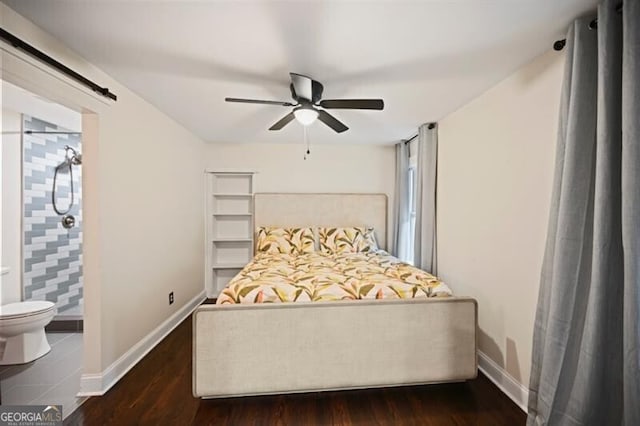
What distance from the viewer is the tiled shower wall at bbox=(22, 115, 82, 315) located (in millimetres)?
2758

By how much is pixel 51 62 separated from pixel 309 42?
140 centimetres

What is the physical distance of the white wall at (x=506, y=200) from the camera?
1.67 metres

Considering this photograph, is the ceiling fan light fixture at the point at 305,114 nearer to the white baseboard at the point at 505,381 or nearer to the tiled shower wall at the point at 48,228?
the white baseboard at the point at 505,381

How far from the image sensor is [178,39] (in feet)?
5.08

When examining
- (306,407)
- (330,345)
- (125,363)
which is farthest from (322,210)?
(125,363)

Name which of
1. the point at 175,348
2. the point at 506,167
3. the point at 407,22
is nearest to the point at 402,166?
the point at 506,167

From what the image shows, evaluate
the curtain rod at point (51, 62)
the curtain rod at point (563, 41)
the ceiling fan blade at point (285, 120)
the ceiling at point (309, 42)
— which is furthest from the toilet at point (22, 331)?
the curtain rod at point (563, 41)

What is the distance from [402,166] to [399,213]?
2.10ft

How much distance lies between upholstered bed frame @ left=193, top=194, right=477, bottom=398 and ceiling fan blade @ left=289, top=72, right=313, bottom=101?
4.62 feet

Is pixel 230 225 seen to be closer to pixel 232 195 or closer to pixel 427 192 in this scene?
pixel 232 195

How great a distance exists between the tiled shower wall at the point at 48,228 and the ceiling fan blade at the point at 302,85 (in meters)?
2.96

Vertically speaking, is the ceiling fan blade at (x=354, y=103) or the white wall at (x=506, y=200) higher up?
the ceiling fan blade at (x=354, y=103)

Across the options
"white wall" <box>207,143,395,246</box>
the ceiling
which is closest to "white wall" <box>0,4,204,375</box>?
the ceiling

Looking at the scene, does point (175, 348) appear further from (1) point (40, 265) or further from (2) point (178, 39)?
(2) point (178, 39)
